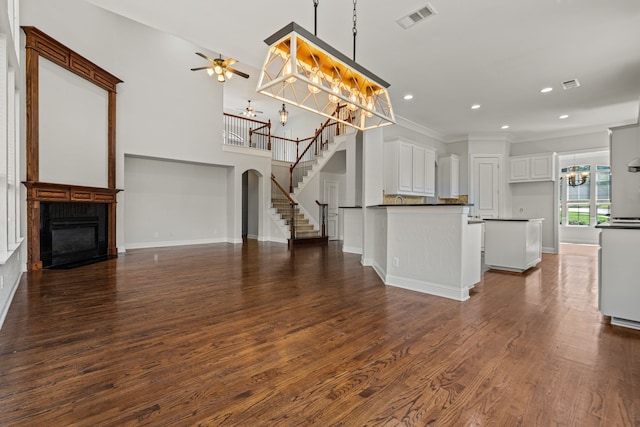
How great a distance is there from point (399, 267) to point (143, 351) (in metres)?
3.11

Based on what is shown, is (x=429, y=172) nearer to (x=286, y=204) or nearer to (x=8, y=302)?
(x=286, y=204)

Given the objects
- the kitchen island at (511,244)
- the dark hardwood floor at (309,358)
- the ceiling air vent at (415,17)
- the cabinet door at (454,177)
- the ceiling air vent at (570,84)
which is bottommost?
the dark hardwood floor at (309,358)

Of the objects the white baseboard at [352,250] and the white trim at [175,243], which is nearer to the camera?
the white baseboard at [352,250]

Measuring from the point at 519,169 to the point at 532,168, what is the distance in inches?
11.4

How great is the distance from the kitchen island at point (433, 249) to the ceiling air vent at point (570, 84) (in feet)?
9.57

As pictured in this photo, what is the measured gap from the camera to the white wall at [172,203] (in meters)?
7.71

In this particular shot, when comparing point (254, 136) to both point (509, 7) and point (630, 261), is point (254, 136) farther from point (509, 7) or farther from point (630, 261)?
point (630, 261)

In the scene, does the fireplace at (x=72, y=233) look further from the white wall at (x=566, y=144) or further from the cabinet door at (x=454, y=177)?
the white wall at (x=566, y=144)

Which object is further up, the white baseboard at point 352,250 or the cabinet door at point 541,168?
the cabinet door at point 541,168

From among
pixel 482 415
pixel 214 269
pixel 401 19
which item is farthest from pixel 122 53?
pixel 482 415

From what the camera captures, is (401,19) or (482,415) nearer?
(482,415)

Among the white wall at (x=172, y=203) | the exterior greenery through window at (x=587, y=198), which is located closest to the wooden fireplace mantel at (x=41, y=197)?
the white wall at (x=172, y=203)

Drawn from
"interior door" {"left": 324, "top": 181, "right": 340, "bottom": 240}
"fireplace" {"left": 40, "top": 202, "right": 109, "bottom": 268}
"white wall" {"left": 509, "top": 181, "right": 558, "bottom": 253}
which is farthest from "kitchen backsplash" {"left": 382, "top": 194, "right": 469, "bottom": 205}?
"fireplace" {"left": 40, "top": 202, "right": 109, "bottom": 268}

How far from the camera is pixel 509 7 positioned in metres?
2.94
